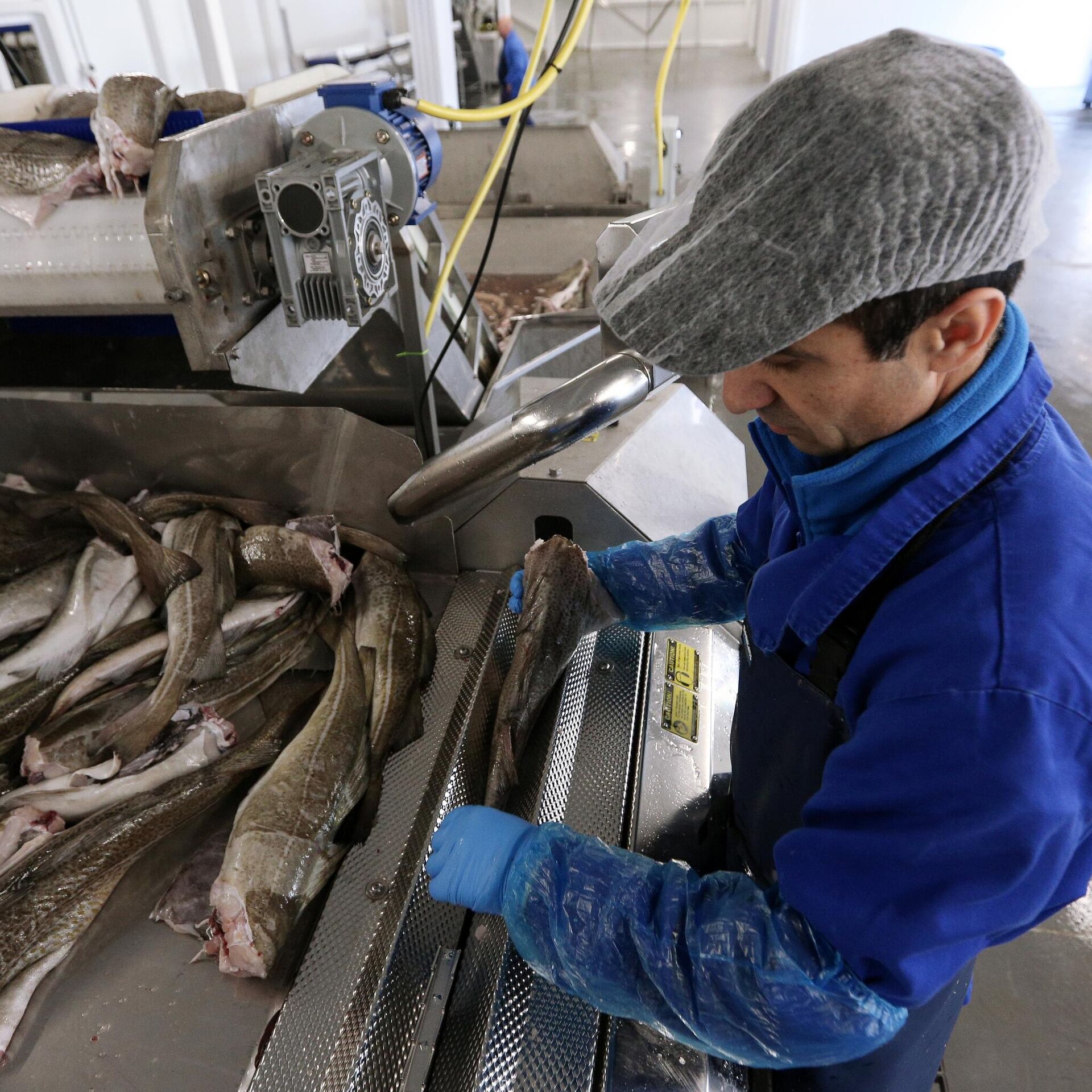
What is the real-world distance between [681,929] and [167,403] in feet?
6.87

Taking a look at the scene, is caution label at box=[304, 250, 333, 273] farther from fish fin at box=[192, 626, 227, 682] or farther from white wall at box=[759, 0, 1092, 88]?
white wall at box=[759, 0, 1092, 88]

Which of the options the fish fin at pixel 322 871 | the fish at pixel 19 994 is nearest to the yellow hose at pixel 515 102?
the fish fin at pixel 322 871

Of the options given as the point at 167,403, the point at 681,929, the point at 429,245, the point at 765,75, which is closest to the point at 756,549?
the point at 681,929

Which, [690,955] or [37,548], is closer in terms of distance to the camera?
[690,955]

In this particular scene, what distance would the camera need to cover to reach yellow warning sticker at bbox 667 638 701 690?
80.4 inches

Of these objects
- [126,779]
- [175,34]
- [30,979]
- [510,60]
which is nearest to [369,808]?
[126,779]

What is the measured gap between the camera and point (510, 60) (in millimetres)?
8898

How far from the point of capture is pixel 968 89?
2.57 ft

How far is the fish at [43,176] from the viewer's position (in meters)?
1.65

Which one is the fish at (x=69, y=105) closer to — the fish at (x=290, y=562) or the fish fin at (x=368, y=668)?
the fish at (x=290, y=562)

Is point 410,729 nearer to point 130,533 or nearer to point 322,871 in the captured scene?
point 322,871

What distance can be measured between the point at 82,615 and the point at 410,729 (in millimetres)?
1067

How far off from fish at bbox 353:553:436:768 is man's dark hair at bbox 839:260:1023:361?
1451 mm

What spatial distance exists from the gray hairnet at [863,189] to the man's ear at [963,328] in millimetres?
31
